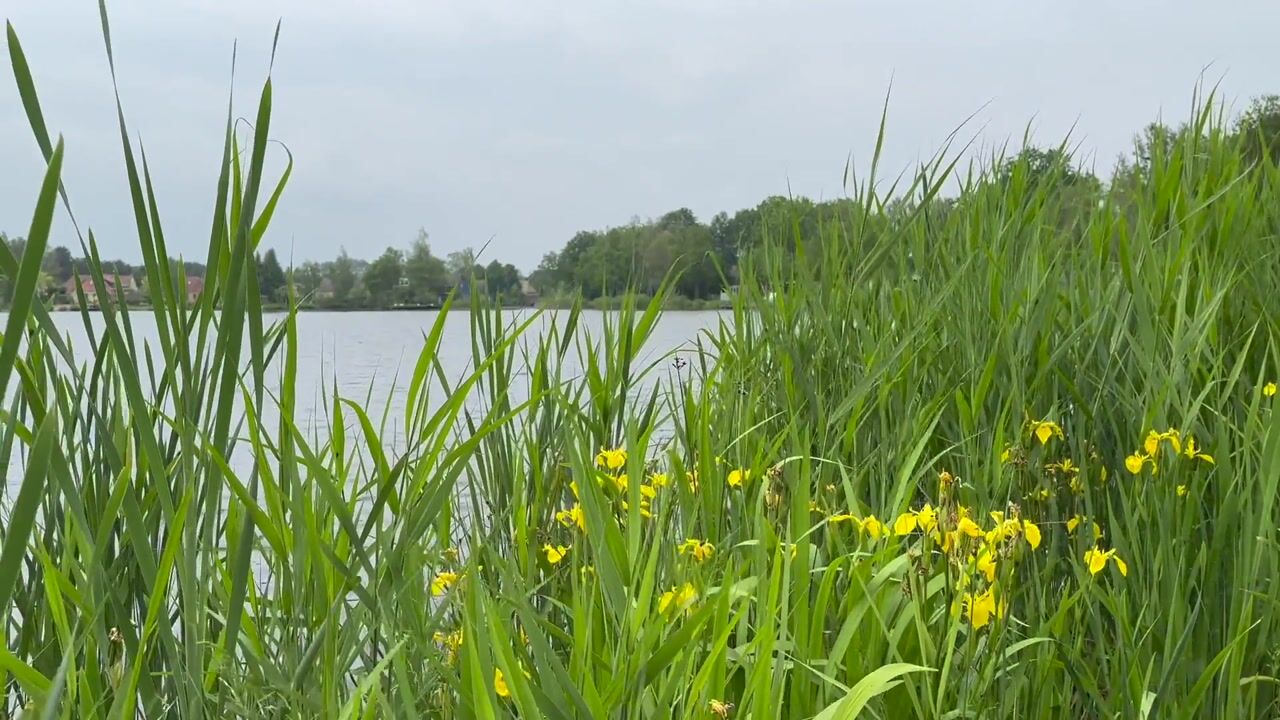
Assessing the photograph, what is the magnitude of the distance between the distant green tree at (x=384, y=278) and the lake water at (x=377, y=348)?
0.40 ft

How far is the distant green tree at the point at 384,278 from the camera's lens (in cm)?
256

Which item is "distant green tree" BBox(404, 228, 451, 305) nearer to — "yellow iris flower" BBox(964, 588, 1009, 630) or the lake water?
the lake water

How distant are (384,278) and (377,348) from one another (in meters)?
11.5

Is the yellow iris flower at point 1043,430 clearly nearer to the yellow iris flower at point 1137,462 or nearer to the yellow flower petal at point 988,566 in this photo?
the yellow iris flower at point 1137,462

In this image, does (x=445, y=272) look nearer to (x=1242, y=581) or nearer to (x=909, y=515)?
(x=909, y=515)

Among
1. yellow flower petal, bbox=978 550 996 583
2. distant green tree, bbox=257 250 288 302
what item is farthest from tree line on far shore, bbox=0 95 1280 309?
yellow flower petal, bbox=978 550 996 583

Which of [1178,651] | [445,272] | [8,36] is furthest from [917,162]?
[8,36]

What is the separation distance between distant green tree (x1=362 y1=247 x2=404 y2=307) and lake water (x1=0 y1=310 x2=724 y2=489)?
0.40 feet

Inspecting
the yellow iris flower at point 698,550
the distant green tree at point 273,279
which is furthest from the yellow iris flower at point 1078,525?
the distant green tree at point 273,279

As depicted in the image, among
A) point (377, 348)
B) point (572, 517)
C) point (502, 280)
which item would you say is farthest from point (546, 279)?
point (377, 348)

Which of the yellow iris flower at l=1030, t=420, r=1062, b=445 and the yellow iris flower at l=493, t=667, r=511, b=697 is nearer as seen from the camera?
the yellow iris flower at l=493, t=667, r=511, b=697

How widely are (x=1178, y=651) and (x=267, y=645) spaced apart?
1413 millimetres

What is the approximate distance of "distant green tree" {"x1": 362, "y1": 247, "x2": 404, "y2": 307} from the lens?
2.56 metres

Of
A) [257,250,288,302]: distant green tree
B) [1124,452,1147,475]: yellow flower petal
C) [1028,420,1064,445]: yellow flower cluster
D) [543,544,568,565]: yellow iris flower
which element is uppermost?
[257,250,288,302]: distant green tree
